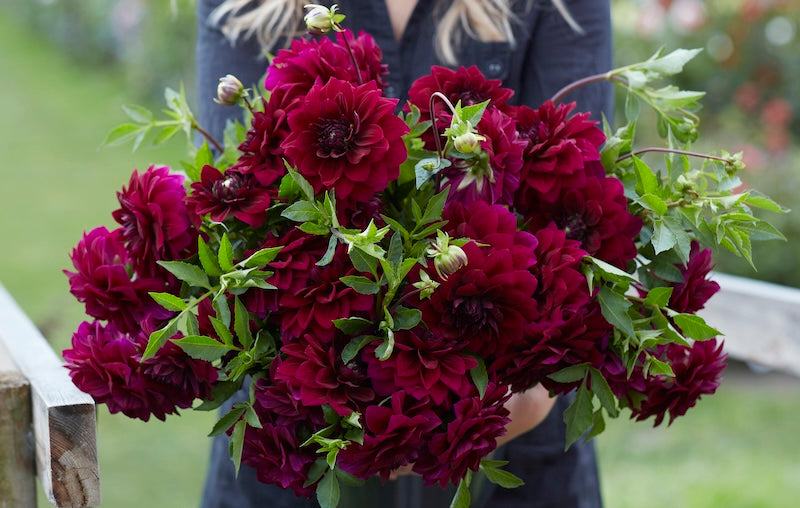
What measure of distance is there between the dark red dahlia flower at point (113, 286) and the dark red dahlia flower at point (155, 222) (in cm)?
2

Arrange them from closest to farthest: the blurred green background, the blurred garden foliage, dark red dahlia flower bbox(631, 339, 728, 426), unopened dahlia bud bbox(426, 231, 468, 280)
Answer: unopened dahlia bud bbox(426, 231, 468, 280) < dark red dahlia flower bbox(631, 339, 728, 426) < the blurred green background < the blurred garden foliage

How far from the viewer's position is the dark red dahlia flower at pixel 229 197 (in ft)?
3.35

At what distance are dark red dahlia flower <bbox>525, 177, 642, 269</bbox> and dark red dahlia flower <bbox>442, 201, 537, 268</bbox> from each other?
0.26 ft

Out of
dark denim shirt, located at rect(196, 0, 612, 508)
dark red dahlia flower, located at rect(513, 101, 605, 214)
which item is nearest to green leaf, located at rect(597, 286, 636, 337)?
dark red dahlia flower, located at rect(513, 101, 605, 214)

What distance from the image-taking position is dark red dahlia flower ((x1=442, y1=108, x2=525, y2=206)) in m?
1.02

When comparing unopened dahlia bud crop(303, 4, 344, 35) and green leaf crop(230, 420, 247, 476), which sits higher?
unopened dahlia bud crop(303, 4, 344, 35)

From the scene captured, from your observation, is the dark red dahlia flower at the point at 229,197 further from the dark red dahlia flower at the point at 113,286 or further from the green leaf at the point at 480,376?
the green leaf at the point at 480,376

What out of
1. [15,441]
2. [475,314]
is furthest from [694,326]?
[15,441]

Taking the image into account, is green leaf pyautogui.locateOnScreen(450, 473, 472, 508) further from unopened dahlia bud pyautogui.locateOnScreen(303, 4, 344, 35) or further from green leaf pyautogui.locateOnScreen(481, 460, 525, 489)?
unopened dahlia bud pyautogui.locateOnScreen(303, 4, 344, 35)

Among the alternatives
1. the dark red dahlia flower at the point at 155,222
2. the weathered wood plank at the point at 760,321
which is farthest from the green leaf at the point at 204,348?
the weathered wood plank at the point at 760,321

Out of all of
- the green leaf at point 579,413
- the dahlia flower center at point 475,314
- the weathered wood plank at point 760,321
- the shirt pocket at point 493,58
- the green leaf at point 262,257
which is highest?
the shirt pocket at point 493,58

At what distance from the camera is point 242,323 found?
100 centimetres

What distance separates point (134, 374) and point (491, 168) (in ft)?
1.47

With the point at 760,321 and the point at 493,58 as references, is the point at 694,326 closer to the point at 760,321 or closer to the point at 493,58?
the point at 493,58
